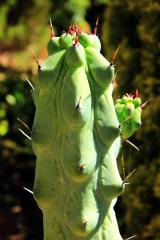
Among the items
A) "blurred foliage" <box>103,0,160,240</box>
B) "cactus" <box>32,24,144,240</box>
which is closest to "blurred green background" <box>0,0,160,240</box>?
"blurred foliage" <box>103,0,160,240</box>

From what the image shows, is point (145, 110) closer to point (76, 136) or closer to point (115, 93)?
point (115, 93)

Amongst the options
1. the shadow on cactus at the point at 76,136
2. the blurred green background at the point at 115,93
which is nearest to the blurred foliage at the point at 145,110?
the blurred green background at the point at 115,93

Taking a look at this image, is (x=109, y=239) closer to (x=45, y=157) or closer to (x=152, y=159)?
(x=45, y=157)

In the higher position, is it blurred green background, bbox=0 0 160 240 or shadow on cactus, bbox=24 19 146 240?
shadow on cactus, bbox=24 19 146 240

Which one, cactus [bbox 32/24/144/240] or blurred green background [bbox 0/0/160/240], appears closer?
cactus [bbox 32/24/144/240]

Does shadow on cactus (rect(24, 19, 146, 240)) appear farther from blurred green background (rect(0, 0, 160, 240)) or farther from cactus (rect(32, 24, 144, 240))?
Result: blurred green background (rect(0, 0, 160, 240))

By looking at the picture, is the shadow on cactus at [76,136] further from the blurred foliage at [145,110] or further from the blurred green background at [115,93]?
the blurred foliage at [145,110]

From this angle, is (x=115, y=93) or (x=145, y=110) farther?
(x=115, y=93)

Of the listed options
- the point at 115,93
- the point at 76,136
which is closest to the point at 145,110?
the point at 115,93
